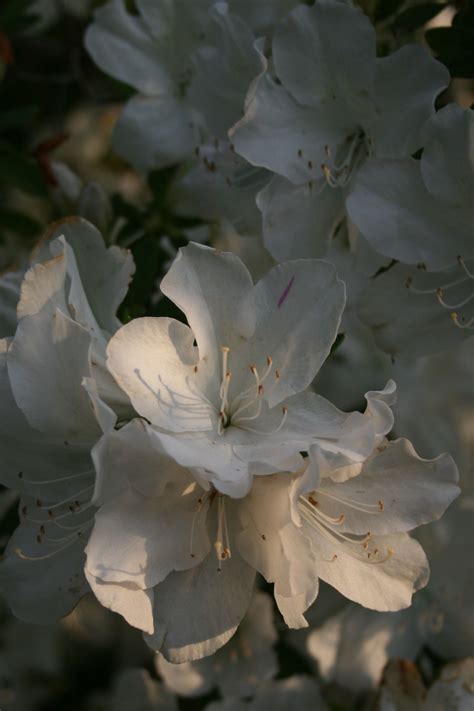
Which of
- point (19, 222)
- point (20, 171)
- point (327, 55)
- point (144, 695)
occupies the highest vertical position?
point (327, 55)

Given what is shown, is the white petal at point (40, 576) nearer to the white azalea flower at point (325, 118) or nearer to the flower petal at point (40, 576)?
the flower petal at point (40, 576)

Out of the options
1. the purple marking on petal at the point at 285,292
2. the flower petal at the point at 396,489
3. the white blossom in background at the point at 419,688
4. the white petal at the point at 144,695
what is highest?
the purple marking on petal at the point at 285,292

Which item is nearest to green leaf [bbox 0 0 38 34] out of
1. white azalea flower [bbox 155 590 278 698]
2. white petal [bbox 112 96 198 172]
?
white petal [bbox 112 96 198 172]

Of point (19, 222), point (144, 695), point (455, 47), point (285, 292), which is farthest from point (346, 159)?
point (144, 695)

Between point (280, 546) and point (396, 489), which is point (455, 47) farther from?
point (280, 546)

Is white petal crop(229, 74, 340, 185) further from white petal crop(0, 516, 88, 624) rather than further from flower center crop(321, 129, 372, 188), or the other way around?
white petal crop(0, 516, 88, 624)

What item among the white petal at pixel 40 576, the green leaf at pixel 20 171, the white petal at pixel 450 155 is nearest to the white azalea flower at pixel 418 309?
the white petal at pixel 450 155

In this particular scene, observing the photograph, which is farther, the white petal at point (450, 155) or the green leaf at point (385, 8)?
the green leaf at point (385, 8)
